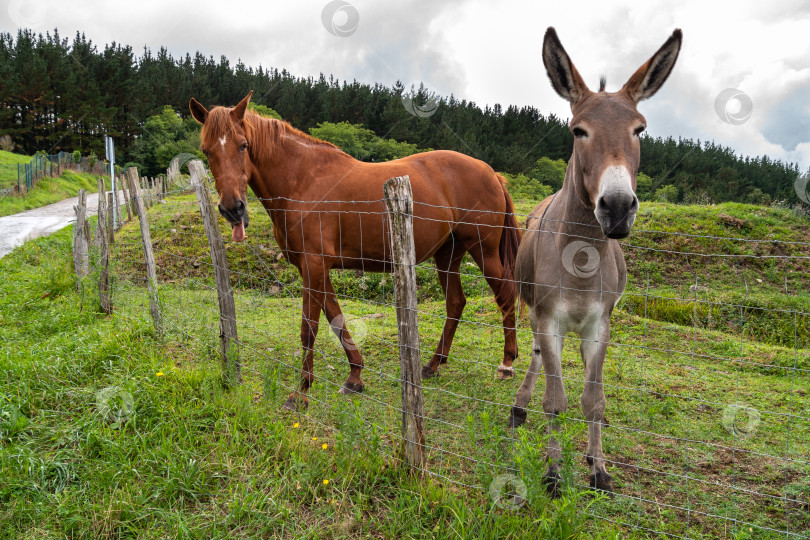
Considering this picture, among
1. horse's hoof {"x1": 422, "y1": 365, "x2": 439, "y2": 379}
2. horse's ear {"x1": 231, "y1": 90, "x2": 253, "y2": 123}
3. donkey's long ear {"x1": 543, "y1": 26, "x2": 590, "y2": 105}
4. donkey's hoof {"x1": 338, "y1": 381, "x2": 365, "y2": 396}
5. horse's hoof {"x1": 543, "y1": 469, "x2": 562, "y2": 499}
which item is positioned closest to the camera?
donkey's long ear {"x1": 543, "y1": 26, "x2": 590, "y2": 105}

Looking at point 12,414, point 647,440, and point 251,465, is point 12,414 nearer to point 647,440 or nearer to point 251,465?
point 251,465

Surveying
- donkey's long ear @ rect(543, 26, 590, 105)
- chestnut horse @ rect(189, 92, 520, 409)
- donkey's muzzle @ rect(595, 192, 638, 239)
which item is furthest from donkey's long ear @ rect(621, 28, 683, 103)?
chestnut horse @ rect(189, 92, 520, 409)

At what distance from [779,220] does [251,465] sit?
39.1 ft

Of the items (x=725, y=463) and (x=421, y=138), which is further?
(x=421, y=138)

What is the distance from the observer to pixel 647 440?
3555 mm

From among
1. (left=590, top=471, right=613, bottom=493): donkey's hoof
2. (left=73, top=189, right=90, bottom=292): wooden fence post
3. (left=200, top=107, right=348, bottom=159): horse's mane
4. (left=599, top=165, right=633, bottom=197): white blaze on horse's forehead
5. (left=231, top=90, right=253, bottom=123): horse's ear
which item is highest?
(left=231, top=90, right=253, bottom=123): horse's ear

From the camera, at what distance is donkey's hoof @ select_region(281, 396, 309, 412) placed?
3.55 m

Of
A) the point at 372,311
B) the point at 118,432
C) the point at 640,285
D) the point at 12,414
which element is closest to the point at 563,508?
the point at 118,432

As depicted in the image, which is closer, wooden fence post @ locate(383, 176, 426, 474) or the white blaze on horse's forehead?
the white blaze on horse's forehead

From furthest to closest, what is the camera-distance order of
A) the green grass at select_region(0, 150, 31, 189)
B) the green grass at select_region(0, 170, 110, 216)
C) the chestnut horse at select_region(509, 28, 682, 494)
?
the green grass at select_region(0, 150, 31, 189), the green grass at select_region(0, 170, 110, 216), the chestnut horse at select_region(509, 28, 682, 494)

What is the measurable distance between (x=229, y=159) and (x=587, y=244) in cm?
279

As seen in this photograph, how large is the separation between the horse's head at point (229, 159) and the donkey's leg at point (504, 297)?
2449 mm

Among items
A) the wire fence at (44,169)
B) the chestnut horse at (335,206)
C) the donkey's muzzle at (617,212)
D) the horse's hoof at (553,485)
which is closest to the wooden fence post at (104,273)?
the chestnut horse at (335,206)

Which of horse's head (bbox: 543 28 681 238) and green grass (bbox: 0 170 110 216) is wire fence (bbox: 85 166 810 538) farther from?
green grass (bbox: 0 170 110 216)
